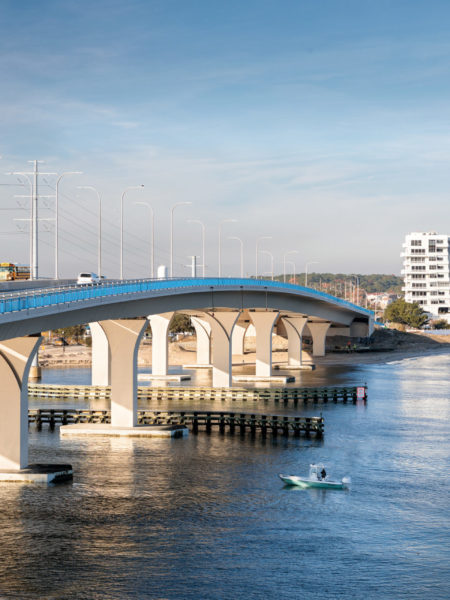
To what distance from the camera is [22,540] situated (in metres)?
38.0

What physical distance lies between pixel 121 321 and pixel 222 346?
114 ft

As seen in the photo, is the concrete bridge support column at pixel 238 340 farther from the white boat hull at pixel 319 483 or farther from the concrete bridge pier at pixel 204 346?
the white boat hull at pixel 319 483

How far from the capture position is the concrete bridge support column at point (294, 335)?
138125 millimetres

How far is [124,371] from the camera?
6506 cm

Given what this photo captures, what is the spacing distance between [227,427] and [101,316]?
57.8 feet

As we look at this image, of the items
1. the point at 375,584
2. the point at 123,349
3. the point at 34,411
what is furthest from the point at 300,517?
the point at 34,411

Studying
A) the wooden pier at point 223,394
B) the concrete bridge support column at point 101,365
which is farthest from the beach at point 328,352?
the wooden pier at point 223,394

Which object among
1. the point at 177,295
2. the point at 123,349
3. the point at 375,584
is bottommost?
the point at 375,584

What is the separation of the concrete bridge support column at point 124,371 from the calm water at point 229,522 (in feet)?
10.4

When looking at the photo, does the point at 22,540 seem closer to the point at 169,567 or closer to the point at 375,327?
the point at 169,567

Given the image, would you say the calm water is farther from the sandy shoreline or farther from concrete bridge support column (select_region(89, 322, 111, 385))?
the sandy shoreline

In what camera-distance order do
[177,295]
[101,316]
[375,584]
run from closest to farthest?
[375,584] < [101,316] < [177,295]

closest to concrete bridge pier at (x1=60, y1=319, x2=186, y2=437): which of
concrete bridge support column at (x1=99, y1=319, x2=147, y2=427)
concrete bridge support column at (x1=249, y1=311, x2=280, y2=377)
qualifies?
concrete bridge support column at (x1=99, y1=319, x2=147, y2=427)

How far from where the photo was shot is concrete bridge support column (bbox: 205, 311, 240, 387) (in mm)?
98688
